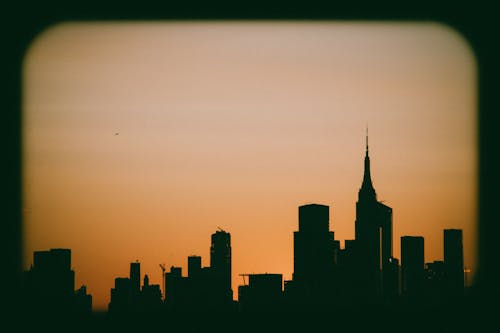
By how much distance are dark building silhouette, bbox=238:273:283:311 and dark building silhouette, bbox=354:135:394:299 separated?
2922mm

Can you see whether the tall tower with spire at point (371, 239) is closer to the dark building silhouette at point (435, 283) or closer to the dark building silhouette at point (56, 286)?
the dark building silhouette at point (435, 283)

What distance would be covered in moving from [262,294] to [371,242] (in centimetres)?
1801

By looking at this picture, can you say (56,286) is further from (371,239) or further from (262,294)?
(371,239)

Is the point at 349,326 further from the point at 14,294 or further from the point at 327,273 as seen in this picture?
the point at 327,273

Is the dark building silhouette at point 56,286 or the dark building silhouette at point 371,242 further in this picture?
the dark building silhouette at point 371,242

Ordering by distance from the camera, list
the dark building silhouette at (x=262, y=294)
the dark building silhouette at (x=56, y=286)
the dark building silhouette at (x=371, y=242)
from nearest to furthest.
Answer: the dark building silhouette at (x=56, y=286) → the dark building silhouette at (x=262, y=294) → the dark building silhouette at (x=371, y=242)

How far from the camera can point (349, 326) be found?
71.6 feet

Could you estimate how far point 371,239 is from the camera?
52.9 m

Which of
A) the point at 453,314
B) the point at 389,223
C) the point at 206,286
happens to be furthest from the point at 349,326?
the point at 389,223

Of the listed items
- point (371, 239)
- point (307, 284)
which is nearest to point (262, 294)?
point (307, 284)

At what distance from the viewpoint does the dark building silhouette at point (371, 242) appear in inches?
1497

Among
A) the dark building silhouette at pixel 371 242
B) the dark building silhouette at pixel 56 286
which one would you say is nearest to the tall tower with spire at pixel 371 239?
the dark building silhouette at pixel 371 242

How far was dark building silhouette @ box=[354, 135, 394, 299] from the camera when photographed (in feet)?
125

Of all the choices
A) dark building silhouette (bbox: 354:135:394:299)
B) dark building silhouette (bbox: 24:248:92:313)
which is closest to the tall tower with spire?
dark building silhouette (bbox: 354:135:394:299)
